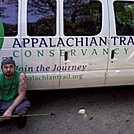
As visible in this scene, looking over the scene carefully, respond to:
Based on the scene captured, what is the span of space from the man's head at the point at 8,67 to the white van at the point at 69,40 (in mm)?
215

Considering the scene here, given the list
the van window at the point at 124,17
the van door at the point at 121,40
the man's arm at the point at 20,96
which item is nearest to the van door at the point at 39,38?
the man's arm at the point at 20,96

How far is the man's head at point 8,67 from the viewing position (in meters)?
4.29

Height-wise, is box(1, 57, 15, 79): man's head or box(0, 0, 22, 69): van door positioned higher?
box(0, 0, 22, 69): van door

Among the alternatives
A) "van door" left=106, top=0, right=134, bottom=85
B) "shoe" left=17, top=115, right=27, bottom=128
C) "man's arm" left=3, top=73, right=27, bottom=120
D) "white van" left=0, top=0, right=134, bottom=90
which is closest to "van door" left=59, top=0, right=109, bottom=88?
"white van" left=0, top=0, right=134, bottom=90

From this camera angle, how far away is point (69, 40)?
4645 millimetres

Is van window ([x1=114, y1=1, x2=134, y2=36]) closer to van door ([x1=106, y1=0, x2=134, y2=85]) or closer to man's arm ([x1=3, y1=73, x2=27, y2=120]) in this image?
van door ([x1=106, y1=0, x2=134, y2=85])

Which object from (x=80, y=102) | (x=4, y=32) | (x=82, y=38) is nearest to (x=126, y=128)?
(x=80, y=102)

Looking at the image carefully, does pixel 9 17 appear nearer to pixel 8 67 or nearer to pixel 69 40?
pixel 8 67

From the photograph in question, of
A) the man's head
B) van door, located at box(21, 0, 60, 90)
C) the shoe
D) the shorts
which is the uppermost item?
van door, located at box(21, 0, 60, 90)

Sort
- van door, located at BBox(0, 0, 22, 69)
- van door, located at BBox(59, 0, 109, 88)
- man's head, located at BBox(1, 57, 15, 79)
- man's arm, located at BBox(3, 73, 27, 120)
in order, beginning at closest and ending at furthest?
man's arm, located at BBox(3, 73, 27, 120) < man's head, located at BBox(1, 57, 15, 79) < van door, located at BBox(0, 0, 22, 69) < van door, located at BBox(59, 0, 109, 88)

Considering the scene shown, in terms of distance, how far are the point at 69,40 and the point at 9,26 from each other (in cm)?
91

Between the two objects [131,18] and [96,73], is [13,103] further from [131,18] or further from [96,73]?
[131,18]

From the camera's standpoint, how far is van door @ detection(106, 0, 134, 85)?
4.82 meters

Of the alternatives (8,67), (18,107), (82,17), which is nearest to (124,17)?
(82,17)
